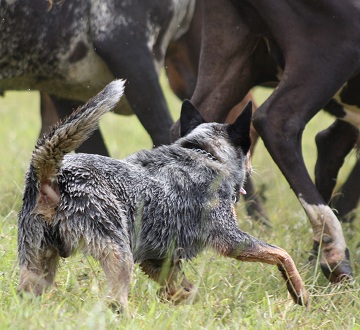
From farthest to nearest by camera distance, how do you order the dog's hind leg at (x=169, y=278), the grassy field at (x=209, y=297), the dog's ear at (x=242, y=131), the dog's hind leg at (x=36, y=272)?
the dog's ear at (x=242, y=131) < the dog's hind leg at (x=169, y=278) < the dog's hind leg at (x=36, y=272) < the grassy field at (x=209, y=297)

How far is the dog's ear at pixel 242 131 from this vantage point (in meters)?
4.61

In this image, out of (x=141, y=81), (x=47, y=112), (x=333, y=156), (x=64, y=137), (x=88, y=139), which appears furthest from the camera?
(x=47, y=112)

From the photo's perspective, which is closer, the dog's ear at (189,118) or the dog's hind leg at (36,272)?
the dog's hind leg at (36,272)

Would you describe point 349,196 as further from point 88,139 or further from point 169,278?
point 169,278

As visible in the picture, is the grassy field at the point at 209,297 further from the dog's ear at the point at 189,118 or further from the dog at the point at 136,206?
the dog's ear at the point at 189,118

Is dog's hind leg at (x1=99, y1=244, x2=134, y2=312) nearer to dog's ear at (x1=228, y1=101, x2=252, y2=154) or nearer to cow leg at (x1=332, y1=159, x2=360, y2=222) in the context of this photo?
dog's ear at (x1=228, y1=101, x2=252, y2=154)

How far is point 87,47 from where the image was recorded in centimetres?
629

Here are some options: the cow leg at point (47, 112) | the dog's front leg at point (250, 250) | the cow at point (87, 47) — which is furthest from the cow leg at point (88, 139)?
the dog's front leg at point (250, 250)

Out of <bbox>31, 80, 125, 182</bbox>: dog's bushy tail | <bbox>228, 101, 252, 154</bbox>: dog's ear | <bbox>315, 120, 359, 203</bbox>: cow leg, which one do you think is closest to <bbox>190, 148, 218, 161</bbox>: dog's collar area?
<bbox>228, 101, 252, 154</bbox>: dog's ear

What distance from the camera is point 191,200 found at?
4336 mm

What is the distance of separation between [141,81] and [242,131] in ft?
5.72

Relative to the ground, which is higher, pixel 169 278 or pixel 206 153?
pixel 206 153

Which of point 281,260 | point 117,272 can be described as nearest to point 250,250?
point 281,260

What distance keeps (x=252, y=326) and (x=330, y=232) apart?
129 cm
